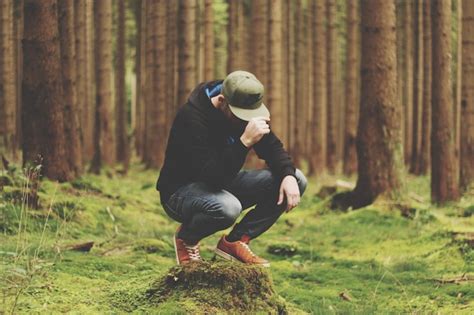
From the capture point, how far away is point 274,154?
17.9 ft

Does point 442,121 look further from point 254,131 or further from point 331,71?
point 331,71

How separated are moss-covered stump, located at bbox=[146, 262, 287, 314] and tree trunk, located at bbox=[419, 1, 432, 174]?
16.2 metres

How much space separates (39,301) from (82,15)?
12829 millimetres

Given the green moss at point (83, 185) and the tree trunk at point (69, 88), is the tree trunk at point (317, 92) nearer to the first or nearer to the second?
the tree trunk at point (69, 88)

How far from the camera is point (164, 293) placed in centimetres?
507

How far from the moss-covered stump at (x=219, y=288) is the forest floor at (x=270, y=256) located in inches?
3.1

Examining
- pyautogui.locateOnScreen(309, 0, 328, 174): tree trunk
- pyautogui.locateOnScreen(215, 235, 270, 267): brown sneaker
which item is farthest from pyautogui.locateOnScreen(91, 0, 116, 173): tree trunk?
pyautogui.locateOnScreen(215, 235, 270, 267): brown sneaker

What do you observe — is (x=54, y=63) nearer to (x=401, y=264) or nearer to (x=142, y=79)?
(x=401, y=264)

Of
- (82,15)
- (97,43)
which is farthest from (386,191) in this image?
(97,43)

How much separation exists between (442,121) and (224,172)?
8.64 m

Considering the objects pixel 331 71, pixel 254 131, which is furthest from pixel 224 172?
pixel 331 71

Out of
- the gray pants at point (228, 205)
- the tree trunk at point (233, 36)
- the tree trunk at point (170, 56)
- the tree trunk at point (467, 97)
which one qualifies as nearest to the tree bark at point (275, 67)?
the tree trunk at point (467, 97)

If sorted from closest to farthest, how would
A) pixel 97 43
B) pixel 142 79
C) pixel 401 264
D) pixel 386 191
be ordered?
pixel 401 264, pixel 386 191, pixel 97 43, pixel 142 79

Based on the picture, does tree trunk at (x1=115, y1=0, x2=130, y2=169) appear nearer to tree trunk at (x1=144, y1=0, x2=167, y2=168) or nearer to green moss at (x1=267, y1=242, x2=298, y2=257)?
tree trunk at (x1=144, y1=0, x2=167, y2=168)
